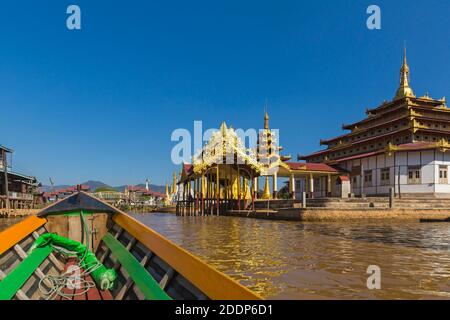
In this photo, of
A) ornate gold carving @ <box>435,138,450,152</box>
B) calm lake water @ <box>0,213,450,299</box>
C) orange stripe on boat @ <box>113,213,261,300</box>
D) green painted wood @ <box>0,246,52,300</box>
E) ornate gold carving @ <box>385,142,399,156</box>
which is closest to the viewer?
orange stripe on boat @ <box>113,213,261,300</box>

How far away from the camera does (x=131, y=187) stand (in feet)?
230

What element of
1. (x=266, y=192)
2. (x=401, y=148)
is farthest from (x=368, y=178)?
(x=266, y=192)

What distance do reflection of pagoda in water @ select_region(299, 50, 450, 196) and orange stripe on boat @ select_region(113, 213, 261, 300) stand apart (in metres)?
27.9

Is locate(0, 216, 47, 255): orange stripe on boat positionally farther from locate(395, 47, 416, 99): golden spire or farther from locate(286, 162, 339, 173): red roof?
locate(395, 47, 416, 99): golden spire

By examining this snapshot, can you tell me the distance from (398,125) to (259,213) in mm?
20399

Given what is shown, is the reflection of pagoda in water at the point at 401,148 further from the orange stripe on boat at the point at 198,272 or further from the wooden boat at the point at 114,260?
the orange stripe on boat at the point at 198,272

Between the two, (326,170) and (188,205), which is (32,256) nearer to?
(188,205)

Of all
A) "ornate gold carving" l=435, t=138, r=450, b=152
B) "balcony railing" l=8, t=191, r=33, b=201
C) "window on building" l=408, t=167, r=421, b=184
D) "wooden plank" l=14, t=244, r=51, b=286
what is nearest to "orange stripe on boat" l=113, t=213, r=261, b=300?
"wooden plank" l=14, t=244, r=51, b=286

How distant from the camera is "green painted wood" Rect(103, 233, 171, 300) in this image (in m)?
3.20

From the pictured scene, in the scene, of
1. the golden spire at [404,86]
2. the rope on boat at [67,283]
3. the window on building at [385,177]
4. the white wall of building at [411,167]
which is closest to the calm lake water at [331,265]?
the rope on boat at [67,283]

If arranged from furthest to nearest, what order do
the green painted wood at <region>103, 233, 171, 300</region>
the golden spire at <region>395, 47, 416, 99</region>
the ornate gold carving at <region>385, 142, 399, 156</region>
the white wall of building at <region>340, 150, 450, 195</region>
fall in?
the golden spire at <region>395, 47, 416, 99</region>
the ornate gold carving at <region>385, 142, 399, 156</region>
the white wall of building at <region>340, 150, 450, 195</region>
the green painted wood at <region>103, 233, 171, 300</region>

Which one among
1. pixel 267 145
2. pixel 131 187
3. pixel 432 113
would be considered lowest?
pixel 131 187

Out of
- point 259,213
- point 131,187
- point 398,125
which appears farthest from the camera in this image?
point 131,187
